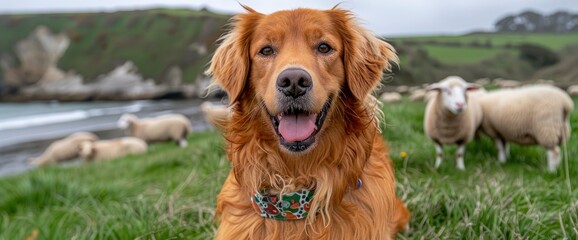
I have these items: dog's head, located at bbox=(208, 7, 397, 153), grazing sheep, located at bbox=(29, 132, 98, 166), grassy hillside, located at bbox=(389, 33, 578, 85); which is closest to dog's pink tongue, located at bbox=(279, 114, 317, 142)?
dog's head, located at bbox=(208, 7, 397, 153)

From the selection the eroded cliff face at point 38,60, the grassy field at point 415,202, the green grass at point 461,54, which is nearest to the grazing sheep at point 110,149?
the grassy field at point 415,202

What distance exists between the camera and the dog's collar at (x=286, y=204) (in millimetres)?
2338

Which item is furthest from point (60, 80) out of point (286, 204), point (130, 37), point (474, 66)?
point (286, 204)

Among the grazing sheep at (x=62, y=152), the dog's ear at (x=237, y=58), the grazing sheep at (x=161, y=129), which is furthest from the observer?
the grazing sheep at (x=161, y=129)

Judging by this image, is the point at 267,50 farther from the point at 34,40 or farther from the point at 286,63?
the point at 34,40

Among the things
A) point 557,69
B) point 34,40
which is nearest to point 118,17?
point 34,40

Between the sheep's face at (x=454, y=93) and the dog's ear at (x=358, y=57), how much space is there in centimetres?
287

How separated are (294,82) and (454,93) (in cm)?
373

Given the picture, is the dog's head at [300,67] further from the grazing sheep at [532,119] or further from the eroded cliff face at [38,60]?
the eroded cliff face at [38,60]

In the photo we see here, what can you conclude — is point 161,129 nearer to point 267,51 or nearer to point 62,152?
point 62,152

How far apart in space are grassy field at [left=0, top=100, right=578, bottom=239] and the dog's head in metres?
1.30

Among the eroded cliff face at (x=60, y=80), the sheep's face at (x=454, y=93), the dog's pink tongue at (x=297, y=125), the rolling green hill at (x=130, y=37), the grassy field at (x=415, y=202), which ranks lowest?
the eroded cliff face at (x=60, y=80)

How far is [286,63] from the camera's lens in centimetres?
212

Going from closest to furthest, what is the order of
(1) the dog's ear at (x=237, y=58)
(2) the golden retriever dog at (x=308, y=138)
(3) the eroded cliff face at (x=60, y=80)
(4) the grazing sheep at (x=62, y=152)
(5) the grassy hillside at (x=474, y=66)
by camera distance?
1. (2) the golden retriever dog at (x=308, y=138)
2. (1) the dog's ear at (x=237, y=58)
3. (4) the grazing sheep at (x=62, y=152)
4. (5) the grassy hillside at (x=474, y=66)
5. (3) the eroded cliff face at (x=60, y=80)
